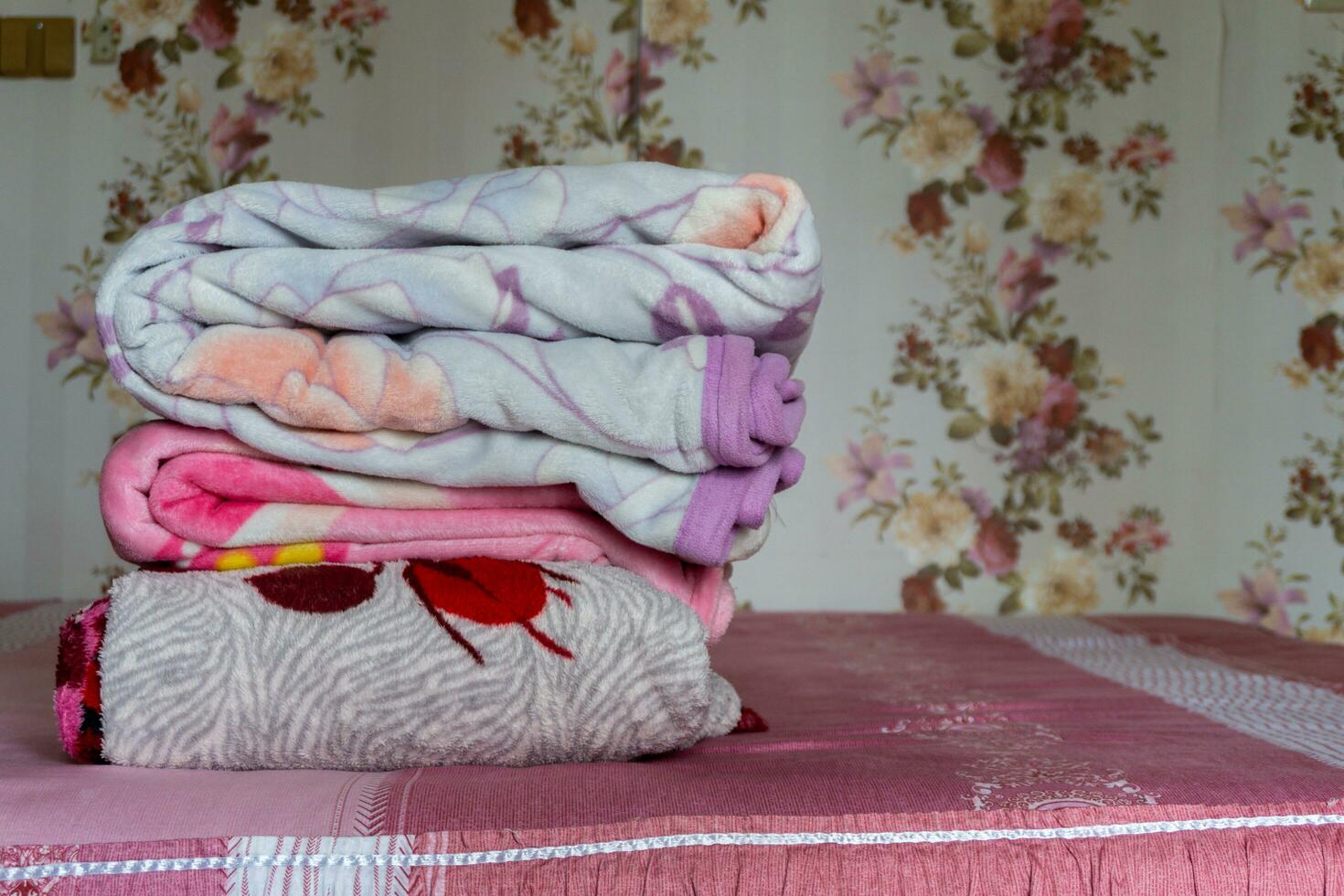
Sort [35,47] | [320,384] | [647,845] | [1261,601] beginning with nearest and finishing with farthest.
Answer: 1. [647,845]
2. [320,384]
3. [35,47]
4. [1261,601]

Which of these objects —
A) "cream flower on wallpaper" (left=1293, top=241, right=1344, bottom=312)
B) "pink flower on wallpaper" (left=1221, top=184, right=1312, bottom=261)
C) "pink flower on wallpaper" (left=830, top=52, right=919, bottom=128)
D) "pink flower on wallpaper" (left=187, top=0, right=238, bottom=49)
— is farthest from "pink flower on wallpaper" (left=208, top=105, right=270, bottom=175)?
"cream flower on wallpaper" (left=1293, top=241, right=1344, bottom=312)

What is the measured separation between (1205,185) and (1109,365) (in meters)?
0.37

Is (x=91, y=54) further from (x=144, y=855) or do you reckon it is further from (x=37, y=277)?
(x=144, y=855)

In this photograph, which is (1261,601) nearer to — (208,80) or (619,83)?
(619,83)

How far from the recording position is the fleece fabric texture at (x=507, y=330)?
634mm

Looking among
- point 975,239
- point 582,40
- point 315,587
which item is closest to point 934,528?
point 975,239

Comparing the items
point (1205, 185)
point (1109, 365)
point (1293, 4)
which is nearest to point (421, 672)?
point (1109, 365)

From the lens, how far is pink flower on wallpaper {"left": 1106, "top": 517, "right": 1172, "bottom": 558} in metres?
2.08

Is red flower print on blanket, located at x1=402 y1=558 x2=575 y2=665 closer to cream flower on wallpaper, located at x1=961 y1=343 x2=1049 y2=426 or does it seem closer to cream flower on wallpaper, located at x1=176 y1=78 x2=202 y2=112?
cream flower on wallpaper, located at x1=961 y1=343 x2=1049 y2=426

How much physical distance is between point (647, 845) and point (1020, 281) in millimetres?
1753

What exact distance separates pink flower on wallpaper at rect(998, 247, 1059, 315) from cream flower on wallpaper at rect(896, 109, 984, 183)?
0.65 ft

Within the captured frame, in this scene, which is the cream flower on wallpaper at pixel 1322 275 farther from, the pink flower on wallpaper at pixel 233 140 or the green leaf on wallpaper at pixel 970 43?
the pink flower on wallpaper at pixel 233 140

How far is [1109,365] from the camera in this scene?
2.06 m

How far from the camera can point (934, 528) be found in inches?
81.0
